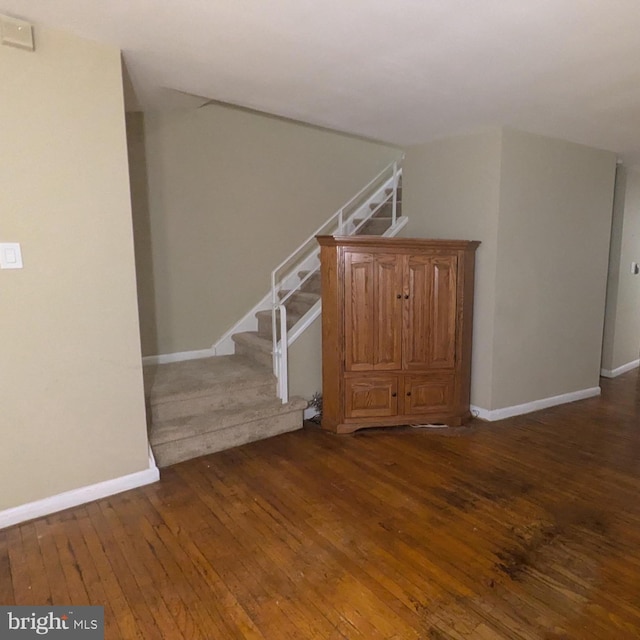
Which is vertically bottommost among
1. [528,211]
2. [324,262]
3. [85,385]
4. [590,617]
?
[590,617]

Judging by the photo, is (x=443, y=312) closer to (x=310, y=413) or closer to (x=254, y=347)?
(x=310, y=413)

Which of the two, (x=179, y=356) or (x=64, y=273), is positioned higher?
(x=64, y=273)

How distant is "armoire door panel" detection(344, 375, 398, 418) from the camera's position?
11.9 feet

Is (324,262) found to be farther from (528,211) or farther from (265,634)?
(265,634)

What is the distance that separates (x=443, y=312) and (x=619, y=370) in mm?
3146

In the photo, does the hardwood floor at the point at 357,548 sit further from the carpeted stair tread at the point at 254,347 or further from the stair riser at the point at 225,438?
the carpeted stair tread at the point at 254,347

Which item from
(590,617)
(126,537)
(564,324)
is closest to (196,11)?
(126,537)

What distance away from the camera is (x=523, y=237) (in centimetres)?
388

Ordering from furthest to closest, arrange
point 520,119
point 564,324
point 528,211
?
point 564,324, point 528,211, point 520,119

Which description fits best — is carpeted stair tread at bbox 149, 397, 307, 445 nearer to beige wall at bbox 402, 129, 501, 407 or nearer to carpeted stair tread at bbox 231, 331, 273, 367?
carpeted stair tread at bbox 231, 331, 273, 367

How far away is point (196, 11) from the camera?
78.1 inches

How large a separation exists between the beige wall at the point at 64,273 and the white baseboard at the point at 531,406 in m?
2.80

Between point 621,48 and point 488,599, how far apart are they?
2603 millimetres

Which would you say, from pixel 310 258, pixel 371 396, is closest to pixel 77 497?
pixel 371 396
